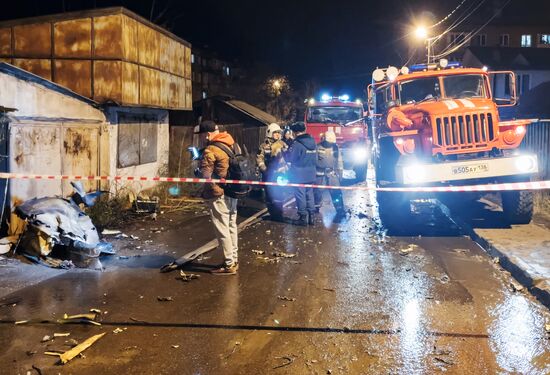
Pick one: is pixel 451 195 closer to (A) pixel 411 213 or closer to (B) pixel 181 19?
(A) pixel 411 213

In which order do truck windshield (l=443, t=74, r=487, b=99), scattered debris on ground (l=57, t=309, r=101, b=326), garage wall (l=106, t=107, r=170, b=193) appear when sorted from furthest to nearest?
1. garage wall (l=106, t=107, r=170, b=193)
2. truck windshield (l=443, t=74, r=487, b=99)
3. scattered debris on ground (l=57, t=309, r=101, b=326)

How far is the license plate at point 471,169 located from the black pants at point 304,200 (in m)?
2.72

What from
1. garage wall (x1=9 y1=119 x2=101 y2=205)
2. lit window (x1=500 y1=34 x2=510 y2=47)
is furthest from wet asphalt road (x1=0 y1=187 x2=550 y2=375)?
lit window (x1=500 y1=34 x2=510 y2=47)

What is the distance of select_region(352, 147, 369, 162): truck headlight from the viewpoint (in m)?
16.2

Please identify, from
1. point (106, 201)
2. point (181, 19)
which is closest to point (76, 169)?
point (106, 201)

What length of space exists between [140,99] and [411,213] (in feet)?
21.9

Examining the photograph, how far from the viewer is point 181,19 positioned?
3488 centimetres

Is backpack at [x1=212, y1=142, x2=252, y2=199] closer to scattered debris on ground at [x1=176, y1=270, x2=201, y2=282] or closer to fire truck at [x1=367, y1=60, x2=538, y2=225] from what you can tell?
scattered debris on ground at [x1=176, y1=270, x2=201, y2=282]

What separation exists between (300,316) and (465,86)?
22.2 feet

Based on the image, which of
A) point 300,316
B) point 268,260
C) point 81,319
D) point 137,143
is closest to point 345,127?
point 137,143

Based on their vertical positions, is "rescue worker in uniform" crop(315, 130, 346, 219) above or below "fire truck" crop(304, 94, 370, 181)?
below

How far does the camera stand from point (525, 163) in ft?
27.4

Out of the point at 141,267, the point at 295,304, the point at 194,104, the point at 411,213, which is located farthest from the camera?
the point at 194,104

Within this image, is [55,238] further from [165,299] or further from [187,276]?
[165,299]
